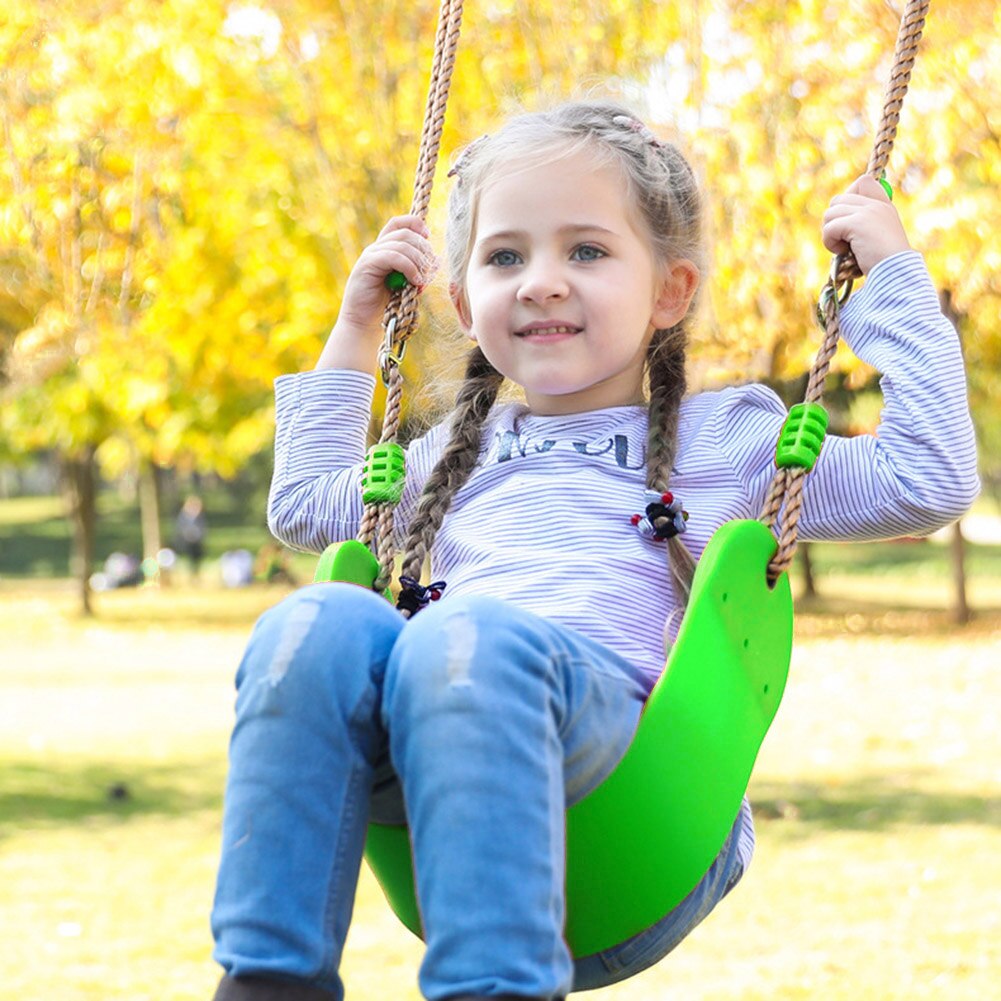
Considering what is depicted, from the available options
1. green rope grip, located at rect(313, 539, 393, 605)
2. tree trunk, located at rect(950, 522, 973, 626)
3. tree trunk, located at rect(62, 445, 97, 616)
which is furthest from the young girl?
tree trunk, located at rect(62, 445, 97, 616)

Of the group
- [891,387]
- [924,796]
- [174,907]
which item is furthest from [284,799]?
[924,796]

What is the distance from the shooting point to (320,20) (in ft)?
26.0

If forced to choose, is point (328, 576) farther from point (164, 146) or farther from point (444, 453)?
point (164, 146)

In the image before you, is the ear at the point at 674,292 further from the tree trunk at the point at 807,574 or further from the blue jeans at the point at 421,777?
the tree trunk at the point at 807,574

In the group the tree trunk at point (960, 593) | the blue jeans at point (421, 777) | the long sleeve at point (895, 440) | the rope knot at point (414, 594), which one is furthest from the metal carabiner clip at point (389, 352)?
the tree trunk at point (960, 593)

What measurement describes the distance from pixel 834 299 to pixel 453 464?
2.07 feet

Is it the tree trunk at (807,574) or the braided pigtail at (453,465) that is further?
the tree trunk at (807,574)

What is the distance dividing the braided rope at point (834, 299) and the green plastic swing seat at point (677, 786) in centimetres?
3

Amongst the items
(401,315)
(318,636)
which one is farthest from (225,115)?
(318,636)

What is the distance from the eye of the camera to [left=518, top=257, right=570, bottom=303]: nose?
2217 mm

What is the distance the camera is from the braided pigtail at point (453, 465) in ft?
7.61

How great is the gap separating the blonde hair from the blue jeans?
48 cm

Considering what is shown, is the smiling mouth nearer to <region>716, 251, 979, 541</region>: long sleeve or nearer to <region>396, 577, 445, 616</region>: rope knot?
<region>716, 251, 979, 541</region>: long sleeve

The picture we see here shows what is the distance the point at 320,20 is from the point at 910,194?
3201 mm
